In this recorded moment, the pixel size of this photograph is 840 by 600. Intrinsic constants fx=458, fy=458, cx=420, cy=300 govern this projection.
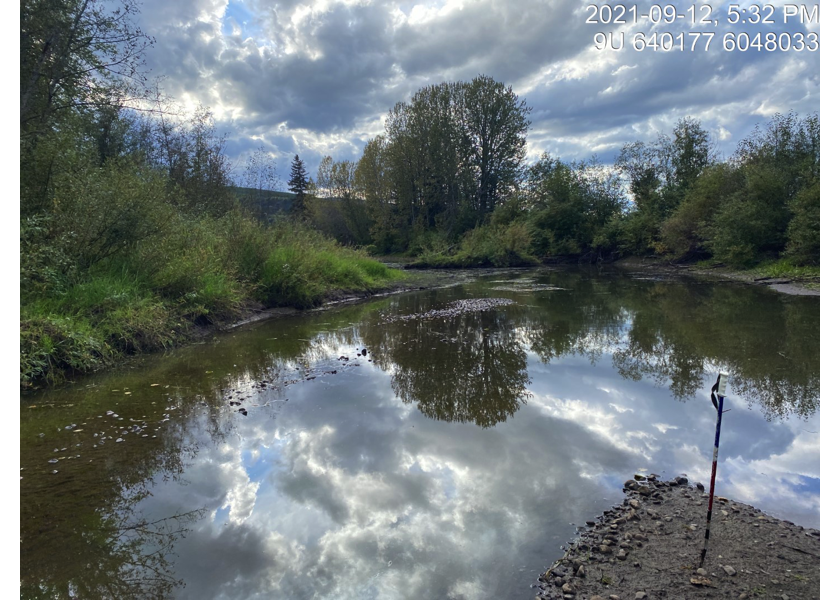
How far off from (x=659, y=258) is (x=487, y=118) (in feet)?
64.3

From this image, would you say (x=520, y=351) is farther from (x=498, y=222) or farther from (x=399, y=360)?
(x=498, y=222)

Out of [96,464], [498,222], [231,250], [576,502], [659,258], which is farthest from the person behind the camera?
[498,222]

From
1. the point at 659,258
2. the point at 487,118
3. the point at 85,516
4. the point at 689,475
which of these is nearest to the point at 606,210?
the point at 659,258

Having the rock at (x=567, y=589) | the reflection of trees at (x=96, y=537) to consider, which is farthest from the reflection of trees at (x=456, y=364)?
the reflection of trees at (x=96, y=537)

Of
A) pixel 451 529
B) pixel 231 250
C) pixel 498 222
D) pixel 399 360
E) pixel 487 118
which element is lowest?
pixel 451 529

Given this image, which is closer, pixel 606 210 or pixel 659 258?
pixel 659 258

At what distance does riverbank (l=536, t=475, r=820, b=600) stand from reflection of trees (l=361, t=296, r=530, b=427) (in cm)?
230

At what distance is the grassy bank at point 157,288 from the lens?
687cm

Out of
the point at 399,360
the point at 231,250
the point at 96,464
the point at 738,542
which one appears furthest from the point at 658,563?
the point at 231,250

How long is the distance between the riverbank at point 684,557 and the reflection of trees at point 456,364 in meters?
2.30

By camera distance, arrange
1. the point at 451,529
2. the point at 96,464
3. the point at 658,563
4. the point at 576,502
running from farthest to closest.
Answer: the point at 96,464
the point at 576,502
the point at 451,529
the point at 658,563

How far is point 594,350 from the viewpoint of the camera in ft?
28.9

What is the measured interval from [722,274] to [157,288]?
24994 millimetres

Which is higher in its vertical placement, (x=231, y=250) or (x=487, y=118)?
(x=487, y=118)
